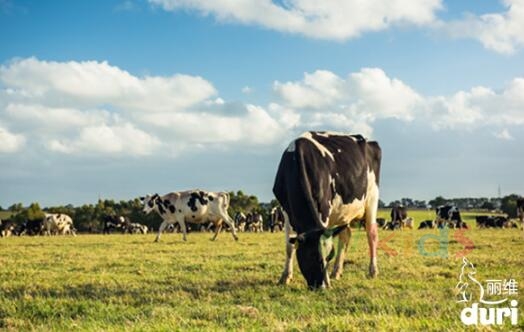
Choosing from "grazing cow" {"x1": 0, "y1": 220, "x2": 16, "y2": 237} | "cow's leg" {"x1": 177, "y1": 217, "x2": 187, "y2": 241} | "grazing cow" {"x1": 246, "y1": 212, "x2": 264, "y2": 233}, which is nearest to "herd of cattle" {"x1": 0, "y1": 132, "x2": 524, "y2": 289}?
"cow's leg" {"x1": 177, "y1": 217, "x2": 187, "y2": 241}

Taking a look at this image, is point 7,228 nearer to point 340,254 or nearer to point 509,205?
point 340,254

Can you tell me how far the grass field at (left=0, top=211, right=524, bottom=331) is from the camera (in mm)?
7047

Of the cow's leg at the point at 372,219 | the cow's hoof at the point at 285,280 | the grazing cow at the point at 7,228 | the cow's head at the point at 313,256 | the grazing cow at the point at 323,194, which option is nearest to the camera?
the cow's head at the point at 313,256

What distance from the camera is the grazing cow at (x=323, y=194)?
9.46 m

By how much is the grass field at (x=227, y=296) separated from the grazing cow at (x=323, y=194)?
0.54 metres

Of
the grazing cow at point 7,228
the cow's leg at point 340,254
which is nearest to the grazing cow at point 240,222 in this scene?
the grazing cow at point 7,228

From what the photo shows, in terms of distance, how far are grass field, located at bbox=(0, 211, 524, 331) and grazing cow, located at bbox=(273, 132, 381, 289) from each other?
0.54 meters

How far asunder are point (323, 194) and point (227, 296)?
2.74 metres

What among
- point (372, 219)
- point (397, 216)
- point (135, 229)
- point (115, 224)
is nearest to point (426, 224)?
point (397, 216)

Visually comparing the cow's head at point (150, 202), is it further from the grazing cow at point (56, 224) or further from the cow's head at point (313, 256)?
the grazing cow at point (56, 224)

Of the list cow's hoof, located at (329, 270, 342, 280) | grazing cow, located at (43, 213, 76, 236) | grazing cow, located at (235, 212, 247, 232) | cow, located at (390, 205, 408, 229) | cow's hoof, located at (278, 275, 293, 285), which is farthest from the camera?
grazing cow, located at (235, 212, 247, 232)

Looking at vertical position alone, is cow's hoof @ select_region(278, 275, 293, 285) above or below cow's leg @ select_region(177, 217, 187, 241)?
below

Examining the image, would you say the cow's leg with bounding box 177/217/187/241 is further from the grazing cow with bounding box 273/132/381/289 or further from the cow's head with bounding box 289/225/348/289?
the cow's head with bounding box 289/225/348/289

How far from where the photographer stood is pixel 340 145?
12023 mm
